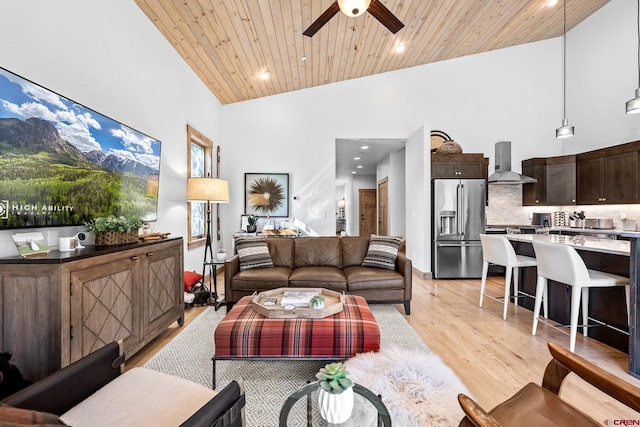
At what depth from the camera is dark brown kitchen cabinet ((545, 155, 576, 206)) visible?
5707mm

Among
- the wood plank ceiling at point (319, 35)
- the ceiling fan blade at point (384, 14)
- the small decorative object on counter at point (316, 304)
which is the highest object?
the wood plank ceiling at point (319, 35)

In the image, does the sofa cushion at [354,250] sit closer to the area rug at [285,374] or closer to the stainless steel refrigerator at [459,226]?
the area rug at [285,374]

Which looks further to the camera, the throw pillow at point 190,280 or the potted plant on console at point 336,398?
the throw pillow at point 190,280

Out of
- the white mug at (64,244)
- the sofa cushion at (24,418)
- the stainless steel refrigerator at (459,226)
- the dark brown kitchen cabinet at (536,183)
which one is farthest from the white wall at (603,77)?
the white mug at (64,244)

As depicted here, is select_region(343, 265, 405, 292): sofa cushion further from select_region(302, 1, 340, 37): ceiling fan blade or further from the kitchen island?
select_region(302, 1, 340, 37): ceiling fan blade

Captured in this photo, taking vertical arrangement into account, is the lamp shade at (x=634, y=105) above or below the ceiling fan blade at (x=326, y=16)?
below

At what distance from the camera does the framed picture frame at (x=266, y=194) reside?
6051 mm

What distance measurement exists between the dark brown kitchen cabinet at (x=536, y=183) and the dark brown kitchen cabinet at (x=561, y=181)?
0.20 feet

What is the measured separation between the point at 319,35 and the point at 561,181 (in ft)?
16.9

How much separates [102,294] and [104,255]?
25cm

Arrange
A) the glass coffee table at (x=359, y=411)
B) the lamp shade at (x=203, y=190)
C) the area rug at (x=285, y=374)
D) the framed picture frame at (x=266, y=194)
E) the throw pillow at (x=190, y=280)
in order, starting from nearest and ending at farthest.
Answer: the glass coffee table at (x=359, y=411) → the area rug at (x=285, y=374) → the lamp shade at (x=203, y=190) → the throw pillow at (x=190, y=280) → the framed picture frame at (x=266, y=194)

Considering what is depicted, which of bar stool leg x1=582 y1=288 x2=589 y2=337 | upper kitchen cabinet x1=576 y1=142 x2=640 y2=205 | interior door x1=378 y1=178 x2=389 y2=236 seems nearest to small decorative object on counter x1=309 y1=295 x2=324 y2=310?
bar stool leg x1=582 y1=288 x2=589 y2=337

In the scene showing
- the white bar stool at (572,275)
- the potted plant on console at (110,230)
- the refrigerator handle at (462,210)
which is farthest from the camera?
the refrigerator handle at (462,210)

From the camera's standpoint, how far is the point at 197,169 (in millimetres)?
5082
